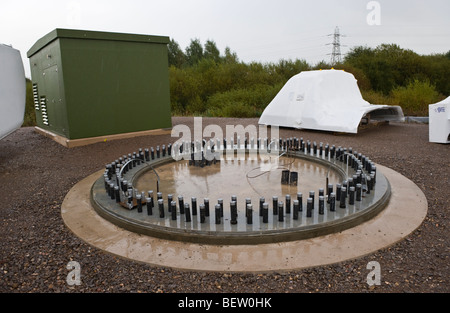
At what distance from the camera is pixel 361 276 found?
266cm

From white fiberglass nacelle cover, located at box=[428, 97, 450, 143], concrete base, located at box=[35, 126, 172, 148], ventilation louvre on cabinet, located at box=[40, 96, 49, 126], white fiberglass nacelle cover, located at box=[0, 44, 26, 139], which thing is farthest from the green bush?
white fiberglass nacelle cover, located at box=[0, 44, 26, 139]

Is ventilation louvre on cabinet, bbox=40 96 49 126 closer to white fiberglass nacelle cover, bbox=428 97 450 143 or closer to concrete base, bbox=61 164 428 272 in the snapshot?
concrete base, bbox=61 164 428 272

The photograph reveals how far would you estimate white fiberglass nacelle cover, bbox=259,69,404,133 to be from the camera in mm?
9945

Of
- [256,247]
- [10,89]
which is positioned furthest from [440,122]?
[10,89]

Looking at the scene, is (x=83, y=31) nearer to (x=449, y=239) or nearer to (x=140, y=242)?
(x=140, y=242)

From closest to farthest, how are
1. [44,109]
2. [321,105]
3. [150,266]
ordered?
[150,266], [321,105], [44,109]

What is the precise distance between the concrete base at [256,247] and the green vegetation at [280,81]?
40.8 feet

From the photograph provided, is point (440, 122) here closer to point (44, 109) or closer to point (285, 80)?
point (44, 109)

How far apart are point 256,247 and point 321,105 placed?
8088 mm

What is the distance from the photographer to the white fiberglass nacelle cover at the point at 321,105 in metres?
9.95

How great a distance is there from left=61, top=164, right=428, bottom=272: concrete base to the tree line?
1249 centimetres

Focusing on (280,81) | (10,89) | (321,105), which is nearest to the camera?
(10,89)

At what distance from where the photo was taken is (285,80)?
21906mm

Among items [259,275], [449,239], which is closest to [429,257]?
[449,239]
